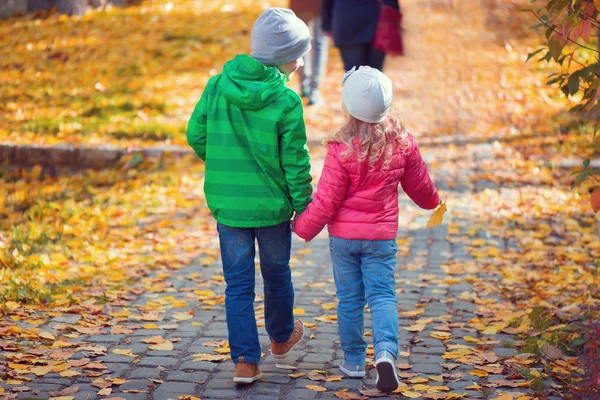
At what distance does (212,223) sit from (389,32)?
2.30m

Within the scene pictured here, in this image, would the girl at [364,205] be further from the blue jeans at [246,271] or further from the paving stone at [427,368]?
the paving stone at [427,368]

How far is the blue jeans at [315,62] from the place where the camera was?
32.9 ft

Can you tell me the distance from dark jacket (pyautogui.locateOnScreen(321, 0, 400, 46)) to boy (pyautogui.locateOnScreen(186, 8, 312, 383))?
3737 mm

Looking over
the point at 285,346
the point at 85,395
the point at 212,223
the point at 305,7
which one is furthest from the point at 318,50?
the point at 85,395

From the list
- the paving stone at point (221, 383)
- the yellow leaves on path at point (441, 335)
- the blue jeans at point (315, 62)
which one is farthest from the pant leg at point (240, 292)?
the blue jeans at point (315, 62)

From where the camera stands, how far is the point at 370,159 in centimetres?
371

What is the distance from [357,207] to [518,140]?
637cm

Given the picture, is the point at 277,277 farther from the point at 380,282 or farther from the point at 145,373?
the point at 145,373

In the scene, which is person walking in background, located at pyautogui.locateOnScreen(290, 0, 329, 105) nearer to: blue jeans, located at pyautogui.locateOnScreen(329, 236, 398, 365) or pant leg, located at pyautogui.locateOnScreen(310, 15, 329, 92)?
pant leg, located at pyautogui.locateOnScreen(310, 15, 329, 92)

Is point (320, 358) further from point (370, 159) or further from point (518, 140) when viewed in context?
point (518, 140)

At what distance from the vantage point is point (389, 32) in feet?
23.9

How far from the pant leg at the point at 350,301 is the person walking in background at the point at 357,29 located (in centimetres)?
387

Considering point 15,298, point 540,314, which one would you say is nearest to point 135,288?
point 15,298

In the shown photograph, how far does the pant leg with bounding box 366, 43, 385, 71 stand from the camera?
7559 millimetres
